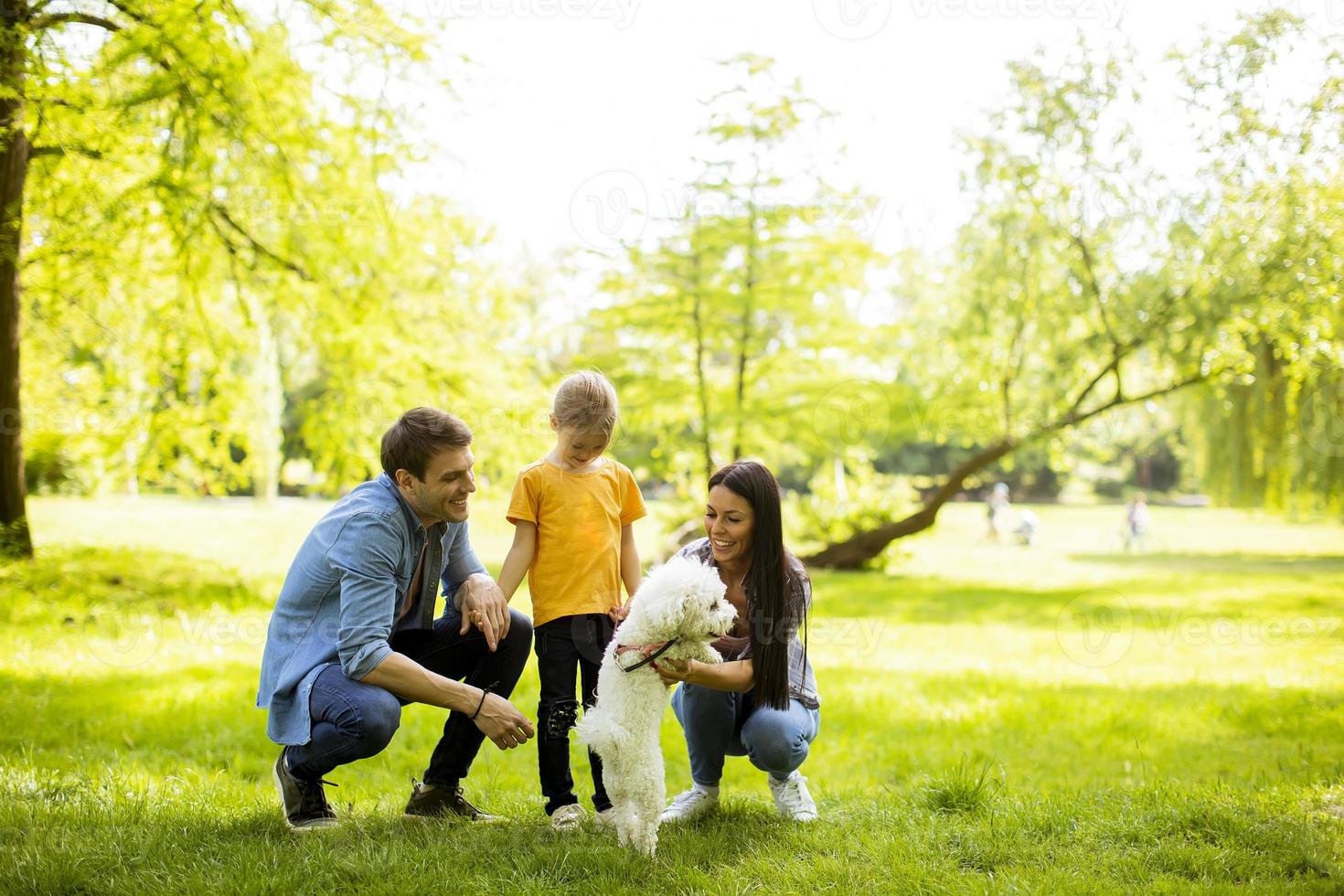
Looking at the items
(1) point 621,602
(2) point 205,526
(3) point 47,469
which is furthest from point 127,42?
(3) point 47,469

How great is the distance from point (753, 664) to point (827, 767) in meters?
1.84

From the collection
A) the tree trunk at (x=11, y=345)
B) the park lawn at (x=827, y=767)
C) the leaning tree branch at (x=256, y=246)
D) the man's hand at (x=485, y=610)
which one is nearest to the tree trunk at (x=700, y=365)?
the park lawn at (x=827, y=767)

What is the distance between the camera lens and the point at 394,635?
332cm

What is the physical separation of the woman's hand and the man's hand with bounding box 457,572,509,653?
0.65 metres

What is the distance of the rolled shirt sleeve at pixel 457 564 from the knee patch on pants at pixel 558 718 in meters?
0.52

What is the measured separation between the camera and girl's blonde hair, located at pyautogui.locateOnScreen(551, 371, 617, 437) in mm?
3354

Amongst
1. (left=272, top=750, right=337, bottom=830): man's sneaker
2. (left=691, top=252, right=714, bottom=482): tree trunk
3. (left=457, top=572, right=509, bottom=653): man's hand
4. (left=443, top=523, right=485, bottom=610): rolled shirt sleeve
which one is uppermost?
(left=691, top=252, right=714, bottom=482): tree trunk

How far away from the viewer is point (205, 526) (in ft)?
56.0

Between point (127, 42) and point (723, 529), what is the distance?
6.15 meters

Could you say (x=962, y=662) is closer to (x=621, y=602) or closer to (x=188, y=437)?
(x=621, y=602)

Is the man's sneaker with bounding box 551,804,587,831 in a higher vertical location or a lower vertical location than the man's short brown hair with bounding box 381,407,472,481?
lower

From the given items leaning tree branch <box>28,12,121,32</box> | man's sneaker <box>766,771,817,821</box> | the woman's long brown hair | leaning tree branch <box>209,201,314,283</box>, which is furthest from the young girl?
leaning tree branch <box>209,201,314,283</box>

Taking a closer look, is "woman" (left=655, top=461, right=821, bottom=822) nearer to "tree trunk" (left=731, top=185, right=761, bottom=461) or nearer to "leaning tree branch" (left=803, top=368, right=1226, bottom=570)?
"tree trunk" (left=731, top=185, right=761, bottom=461)

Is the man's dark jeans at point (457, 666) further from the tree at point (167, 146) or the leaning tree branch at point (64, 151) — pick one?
the leaning tree branch at point (64, 151)
